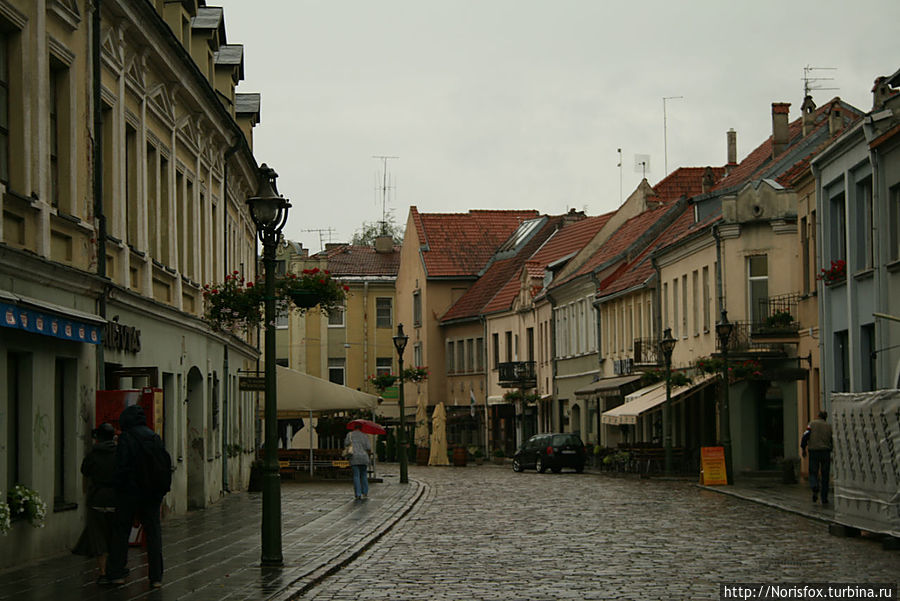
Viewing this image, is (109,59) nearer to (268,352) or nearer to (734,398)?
(268,352)

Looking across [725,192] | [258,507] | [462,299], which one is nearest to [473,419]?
[462,299]

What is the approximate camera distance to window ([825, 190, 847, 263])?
31.4m

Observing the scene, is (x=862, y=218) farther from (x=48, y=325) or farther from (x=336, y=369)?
(x=336, y=369)

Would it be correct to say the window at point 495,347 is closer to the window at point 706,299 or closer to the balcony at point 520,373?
the balcony at point 520,373

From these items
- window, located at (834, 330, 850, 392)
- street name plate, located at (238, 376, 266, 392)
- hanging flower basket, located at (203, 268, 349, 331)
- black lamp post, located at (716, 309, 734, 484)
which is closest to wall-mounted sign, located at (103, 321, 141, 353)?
hanging flower basket, located at (203, 268, 349, 331)

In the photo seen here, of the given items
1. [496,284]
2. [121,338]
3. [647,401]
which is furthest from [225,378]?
[496,284]

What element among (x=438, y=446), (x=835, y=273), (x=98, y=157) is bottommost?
(x=438, y=446)

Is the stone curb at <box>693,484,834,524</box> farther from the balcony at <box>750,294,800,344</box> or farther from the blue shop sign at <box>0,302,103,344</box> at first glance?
the blue shop sign at <box>0,302,103,344</box>

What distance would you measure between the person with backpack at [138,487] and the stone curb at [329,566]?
133cm

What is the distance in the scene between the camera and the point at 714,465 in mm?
35531

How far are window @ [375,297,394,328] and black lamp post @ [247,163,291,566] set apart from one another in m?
72.3

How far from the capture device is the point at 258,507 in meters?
27.9

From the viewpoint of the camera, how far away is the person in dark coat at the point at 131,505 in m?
13.9

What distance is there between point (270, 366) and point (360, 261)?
75.5 metres
